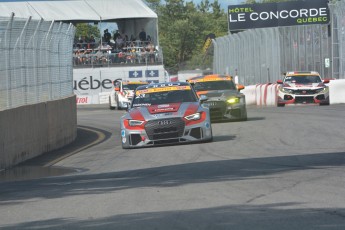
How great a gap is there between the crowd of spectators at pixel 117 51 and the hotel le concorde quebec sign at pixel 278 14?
1682cm

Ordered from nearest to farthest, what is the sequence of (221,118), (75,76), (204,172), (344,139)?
(204,172) → (344,139) → (221,118) → (75,76)

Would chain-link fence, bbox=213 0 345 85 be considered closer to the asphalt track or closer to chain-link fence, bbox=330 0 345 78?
chain-link fence, bbox=330 0 345 78

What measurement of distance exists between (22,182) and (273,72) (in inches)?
1259

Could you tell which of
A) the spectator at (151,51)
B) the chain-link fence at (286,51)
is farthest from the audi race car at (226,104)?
the spectator at (151,51)

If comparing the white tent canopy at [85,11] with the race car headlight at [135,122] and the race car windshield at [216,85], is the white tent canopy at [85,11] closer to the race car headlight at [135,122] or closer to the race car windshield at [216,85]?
the race car windshield at [216,85]

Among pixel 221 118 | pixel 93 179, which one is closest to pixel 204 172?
pixel 93 179

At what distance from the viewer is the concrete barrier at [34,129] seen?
53.2 feet

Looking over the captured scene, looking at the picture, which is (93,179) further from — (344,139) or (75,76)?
(75,76)

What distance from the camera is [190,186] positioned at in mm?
10742

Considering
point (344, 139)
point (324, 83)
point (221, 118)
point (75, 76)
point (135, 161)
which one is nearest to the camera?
point (135, 161)

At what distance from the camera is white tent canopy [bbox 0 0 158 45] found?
51.7 meters

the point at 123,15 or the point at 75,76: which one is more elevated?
the point at 123,15

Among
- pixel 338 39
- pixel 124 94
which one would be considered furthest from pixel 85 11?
pixel 338 39

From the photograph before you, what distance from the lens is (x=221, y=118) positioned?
78.7 ft
